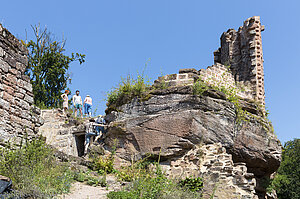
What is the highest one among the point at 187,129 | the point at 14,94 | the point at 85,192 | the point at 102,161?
the point at 14,94

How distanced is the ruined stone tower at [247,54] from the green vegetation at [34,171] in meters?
10.9

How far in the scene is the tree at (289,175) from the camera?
16625 mm

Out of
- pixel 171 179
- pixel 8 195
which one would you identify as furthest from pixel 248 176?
pixel 8 195

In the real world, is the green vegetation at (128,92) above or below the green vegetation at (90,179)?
above

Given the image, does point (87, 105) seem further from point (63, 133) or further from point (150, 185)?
point (150, 185)

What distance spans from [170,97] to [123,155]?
2159 mm

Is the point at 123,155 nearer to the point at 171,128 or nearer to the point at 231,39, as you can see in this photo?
the point at 171,128

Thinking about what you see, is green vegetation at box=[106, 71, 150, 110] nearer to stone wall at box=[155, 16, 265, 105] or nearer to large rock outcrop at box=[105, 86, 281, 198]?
large rock outcrop at box=[105, 86, 281, 198]

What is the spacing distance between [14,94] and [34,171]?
212 centimetres

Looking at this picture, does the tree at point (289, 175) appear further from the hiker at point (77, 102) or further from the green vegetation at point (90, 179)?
the hiker at point (77, 102)

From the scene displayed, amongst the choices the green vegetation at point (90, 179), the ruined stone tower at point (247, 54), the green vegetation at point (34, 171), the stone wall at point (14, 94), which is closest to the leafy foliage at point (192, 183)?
the green vegetation at point (90, 179)

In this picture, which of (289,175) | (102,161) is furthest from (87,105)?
(289,175)

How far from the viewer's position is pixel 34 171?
7422 mm

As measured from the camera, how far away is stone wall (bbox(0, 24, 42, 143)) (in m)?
8.23
